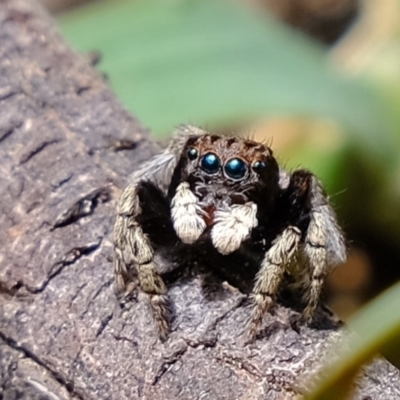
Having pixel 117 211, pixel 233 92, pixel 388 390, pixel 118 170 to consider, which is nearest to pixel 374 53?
pixel 233 92

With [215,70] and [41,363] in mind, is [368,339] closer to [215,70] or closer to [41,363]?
[41,363]

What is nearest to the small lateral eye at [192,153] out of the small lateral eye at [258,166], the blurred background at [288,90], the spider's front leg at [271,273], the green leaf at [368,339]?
the small lateral eye at [258,166]

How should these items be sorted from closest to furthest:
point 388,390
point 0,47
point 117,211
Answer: point 388,390 < point 117,211 < point 0,47

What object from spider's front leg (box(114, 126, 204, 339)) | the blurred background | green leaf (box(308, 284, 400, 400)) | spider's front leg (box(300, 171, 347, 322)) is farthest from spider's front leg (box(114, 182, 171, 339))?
→ the blurred background

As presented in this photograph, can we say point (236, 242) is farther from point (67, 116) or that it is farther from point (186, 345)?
point (67, 116)

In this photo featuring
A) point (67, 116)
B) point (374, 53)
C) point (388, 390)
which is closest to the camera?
point (388, 390)

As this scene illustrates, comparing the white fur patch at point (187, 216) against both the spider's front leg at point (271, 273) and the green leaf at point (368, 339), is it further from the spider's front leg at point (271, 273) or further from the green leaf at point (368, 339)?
the green leaf at point (368, 339)

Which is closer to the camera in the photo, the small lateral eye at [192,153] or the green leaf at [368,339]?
the green leaf at [368,339]
